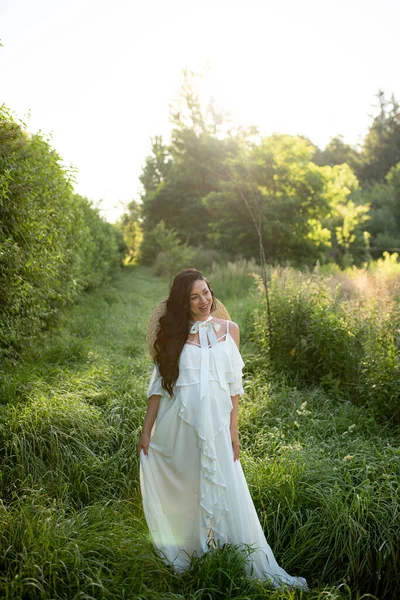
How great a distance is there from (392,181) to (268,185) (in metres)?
18.2

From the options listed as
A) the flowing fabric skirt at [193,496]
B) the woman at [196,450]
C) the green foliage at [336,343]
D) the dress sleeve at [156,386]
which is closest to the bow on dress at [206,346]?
the woman at [196,450]

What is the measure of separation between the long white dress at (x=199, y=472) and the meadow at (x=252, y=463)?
0.13 meters

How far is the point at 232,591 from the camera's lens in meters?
2.66

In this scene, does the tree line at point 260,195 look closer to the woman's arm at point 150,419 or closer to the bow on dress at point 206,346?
the bow on dress at point 206,346

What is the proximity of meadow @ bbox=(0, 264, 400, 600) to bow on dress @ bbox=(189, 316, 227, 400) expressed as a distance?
97 cm

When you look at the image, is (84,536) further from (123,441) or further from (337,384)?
(337,384)

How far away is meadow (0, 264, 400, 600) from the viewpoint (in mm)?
2598

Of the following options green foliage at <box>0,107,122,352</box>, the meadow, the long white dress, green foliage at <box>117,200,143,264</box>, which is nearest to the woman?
the long white dress

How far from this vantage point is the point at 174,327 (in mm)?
2957

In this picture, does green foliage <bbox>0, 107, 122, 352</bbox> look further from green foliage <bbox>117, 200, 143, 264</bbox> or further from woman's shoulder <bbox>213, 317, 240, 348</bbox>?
green foliage <bbox>117, 200, 143, 264</bbox>

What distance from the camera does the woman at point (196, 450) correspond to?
279 cm

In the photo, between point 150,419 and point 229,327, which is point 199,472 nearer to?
point 150,419

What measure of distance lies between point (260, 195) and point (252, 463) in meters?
15.5

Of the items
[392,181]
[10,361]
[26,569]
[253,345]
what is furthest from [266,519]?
[392,181]
